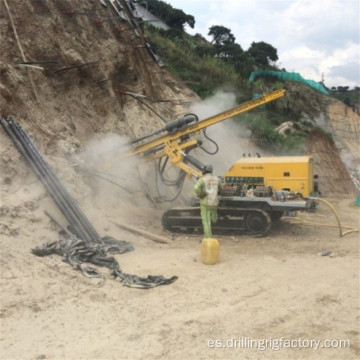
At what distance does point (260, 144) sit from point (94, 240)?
1420cm

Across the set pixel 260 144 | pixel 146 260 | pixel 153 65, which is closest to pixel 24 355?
pixel 146 260

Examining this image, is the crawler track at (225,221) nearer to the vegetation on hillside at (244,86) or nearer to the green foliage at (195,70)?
the vegetation on hillside at (244,86)

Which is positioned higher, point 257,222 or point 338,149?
point 338,149

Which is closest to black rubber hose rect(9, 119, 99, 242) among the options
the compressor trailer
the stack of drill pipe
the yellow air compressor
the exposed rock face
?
the stack of drill pipe

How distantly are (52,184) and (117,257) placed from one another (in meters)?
2.14

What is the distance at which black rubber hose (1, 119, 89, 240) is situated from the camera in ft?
27.3

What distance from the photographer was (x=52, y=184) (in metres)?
8.71

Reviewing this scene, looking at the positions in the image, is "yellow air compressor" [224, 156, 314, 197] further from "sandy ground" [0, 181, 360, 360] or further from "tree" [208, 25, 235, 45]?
"tree" [208, 25, 235, 45]

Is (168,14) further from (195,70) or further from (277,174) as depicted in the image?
(277,174)

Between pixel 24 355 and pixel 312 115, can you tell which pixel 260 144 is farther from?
pixel 24 355

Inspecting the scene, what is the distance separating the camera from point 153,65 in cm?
1673


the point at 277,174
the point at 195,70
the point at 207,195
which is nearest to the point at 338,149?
the point at 195,70

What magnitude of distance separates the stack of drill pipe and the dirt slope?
18 centimetres

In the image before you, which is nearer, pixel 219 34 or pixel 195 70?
pixel 195 70
